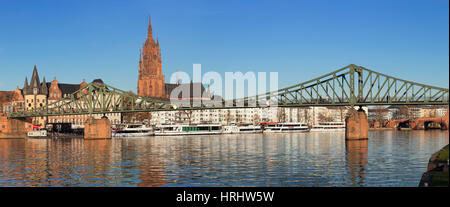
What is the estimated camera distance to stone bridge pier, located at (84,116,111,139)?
12231 cm

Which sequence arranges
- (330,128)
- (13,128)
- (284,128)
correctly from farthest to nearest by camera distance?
1. (330,128)
2. (284,128)
3. (13,128)

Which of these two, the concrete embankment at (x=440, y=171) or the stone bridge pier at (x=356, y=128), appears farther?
the stone bridge pier at (x=356, y=128)

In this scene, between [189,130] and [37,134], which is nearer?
[37,134]

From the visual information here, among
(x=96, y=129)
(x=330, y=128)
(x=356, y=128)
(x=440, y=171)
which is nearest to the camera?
(x=440, y=171)

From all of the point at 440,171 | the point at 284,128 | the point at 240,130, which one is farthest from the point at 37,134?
the point at 440,171

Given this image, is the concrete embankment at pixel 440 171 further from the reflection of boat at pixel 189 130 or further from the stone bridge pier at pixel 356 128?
the reflection of boat at pixel 189 130

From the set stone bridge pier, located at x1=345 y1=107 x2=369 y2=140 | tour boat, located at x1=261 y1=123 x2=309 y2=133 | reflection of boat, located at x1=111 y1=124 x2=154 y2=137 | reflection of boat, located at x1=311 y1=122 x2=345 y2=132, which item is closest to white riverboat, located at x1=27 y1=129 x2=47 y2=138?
reflection of boat, located at x1=111 y1=124 x2=154 y2=137

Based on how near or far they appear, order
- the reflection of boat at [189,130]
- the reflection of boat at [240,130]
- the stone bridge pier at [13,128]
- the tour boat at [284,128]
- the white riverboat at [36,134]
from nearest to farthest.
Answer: the white riverboat at [36,134]
the stone bridge pier at [13,128]
the reflection of boat at [189,130]
the reflection of boat at [240,130]
the tour boat at [284,128]

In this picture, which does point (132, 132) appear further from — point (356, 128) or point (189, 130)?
point (356, 128)

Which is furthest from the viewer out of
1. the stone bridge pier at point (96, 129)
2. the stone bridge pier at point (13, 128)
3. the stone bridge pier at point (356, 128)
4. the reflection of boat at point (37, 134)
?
the stone bridge pier at point (13, 128)

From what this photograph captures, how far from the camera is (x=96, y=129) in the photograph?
123 m

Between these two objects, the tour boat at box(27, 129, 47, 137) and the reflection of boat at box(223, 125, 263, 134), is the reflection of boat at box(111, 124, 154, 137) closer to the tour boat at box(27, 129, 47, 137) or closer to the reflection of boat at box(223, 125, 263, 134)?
the tour boat at box(27, 129, 47, 137)

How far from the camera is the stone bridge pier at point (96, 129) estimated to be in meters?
122

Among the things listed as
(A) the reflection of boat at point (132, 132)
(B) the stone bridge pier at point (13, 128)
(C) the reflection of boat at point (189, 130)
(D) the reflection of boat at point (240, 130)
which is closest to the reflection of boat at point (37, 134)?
(B) the stone bridge pier at point (13, 128)
